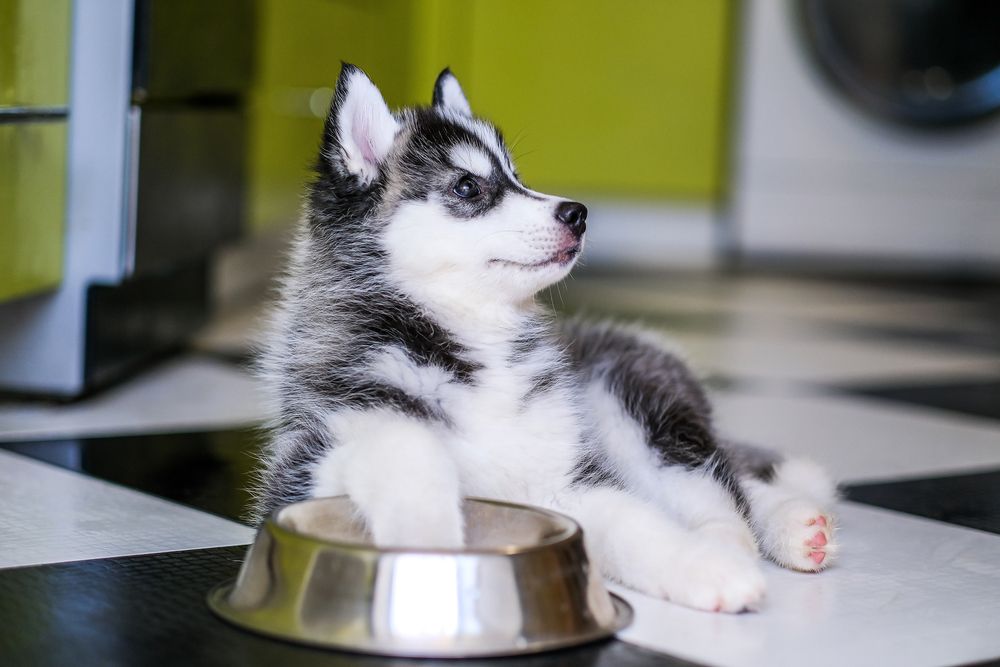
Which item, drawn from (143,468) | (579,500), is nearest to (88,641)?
(579,500)

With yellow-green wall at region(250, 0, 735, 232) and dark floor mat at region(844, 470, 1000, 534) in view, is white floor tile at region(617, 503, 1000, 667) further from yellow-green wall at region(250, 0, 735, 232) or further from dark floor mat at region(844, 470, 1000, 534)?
yellow-green wall at region(250, 0, 735, 232)

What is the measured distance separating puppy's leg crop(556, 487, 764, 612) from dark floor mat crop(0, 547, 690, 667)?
14cm

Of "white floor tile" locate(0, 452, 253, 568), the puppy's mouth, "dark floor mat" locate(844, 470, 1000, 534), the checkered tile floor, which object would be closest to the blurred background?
the checkered tile floor

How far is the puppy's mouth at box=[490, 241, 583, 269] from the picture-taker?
4.91 feet

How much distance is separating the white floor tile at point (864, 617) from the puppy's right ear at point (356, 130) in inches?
21.9

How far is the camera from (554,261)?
1507 mm

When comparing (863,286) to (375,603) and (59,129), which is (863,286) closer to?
(59,129)

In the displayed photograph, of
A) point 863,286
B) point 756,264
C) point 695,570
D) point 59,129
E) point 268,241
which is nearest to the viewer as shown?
point 695,570

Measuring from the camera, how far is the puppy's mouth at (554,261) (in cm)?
150

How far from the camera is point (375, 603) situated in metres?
1.11

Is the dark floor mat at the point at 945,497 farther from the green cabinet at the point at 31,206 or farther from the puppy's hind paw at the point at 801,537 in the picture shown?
the green cabinet at the point at 31,206

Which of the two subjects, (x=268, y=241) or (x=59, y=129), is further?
(x=268, y=241)

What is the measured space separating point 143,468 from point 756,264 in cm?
442

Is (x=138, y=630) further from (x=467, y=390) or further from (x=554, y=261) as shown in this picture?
(x=554, y=261)
